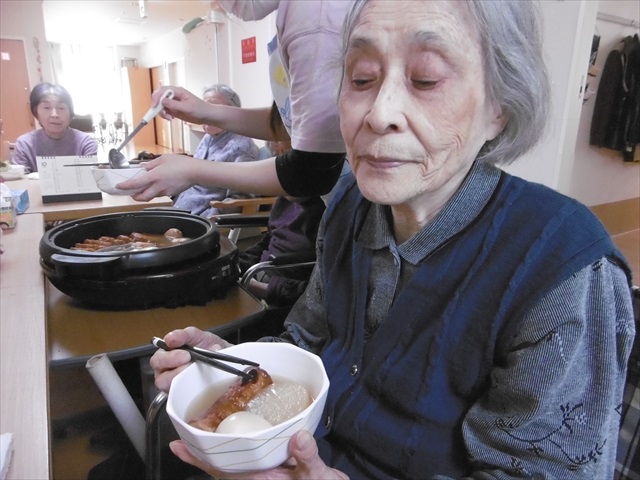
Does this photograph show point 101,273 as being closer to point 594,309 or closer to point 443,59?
point 443,59

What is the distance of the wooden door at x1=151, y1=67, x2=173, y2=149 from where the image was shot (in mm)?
11529

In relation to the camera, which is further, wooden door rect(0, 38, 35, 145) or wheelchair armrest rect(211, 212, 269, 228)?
wooden door rect(0, 38, 35, 145)

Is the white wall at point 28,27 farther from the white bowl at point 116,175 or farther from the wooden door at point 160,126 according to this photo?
the white bowl at point 116,175

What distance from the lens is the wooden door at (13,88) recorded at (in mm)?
6801

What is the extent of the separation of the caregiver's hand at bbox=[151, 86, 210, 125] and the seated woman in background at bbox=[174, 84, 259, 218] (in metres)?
1.38

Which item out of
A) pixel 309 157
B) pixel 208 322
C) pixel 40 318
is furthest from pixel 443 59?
pixel 40 318

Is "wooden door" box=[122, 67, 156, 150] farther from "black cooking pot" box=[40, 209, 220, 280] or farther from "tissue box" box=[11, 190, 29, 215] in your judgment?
"black cooking pot" box=[40, 209, 220, 280]

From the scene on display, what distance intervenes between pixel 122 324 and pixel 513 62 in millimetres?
923

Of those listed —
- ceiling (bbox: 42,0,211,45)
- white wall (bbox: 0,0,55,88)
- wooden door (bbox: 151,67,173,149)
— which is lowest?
wooden door (bbox: 151,67,173,149)

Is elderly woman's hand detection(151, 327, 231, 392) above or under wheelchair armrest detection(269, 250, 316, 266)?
above

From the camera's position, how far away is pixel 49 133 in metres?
3.36

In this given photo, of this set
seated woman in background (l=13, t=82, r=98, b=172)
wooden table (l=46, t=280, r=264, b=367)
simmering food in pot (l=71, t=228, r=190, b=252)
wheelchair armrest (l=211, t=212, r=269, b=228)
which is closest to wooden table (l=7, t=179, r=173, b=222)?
wheelchair armrest (l=211, t=212, r=269, b=228)

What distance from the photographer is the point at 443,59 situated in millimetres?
621

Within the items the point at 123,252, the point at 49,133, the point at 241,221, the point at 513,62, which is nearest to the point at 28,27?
the point at 49,133
